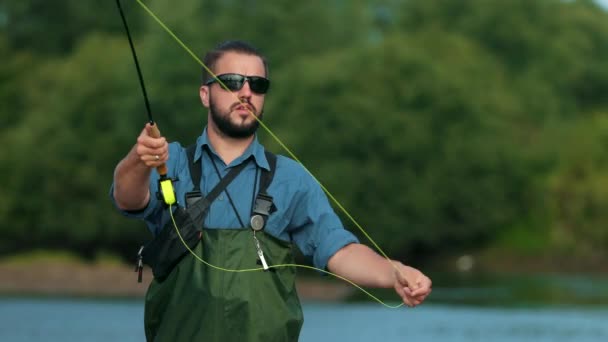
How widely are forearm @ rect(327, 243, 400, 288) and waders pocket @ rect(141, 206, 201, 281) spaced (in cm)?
50

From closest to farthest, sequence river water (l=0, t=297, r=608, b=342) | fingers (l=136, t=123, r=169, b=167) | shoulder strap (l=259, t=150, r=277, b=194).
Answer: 1. fingers (l=136, t=123, r=169, b=167)
2. shoulder strap (l=259, t=150, r=277, b=194)
3. river water (l=0, t=297, r=608, b=342)

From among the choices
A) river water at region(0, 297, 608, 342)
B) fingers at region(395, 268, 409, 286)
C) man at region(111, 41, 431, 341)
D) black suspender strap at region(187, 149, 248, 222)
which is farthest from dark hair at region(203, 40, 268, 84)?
river water at region(0, 297, 608, 342)

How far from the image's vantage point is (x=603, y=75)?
7062cm

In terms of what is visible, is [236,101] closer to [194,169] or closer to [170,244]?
[194,169]

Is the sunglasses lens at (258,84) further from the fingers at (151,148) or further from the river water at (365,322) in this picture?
the river water at (365,322)

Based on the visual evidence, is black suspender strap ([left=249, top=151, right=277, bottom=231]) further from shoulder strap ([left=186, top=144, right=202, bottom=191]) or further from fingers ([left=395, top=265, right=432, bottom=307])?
fingers ([left=395, top=265, right=432, bottom=307])

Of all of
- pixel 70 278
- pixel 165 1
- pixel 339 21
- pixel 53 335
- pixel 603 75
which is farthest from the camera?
pixel 603 75

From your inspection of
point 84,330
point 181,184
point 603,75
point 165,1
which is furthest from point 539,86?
point 181,184

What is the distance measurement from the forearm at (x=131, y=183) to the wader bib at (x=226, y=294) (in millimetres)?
199

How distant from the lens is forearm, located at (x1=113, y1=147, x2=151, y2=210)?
16.6 ft

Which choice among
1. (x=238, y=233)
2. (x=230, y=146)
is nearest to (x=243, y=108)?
(x=230, y=146)

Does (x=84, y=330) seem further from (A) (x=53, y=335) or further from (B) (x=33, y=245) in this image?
(B) (x=33, y=245)

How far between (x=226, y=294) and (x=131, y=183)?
1.62 ft

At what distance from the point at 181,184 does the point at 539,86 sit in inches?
2409
